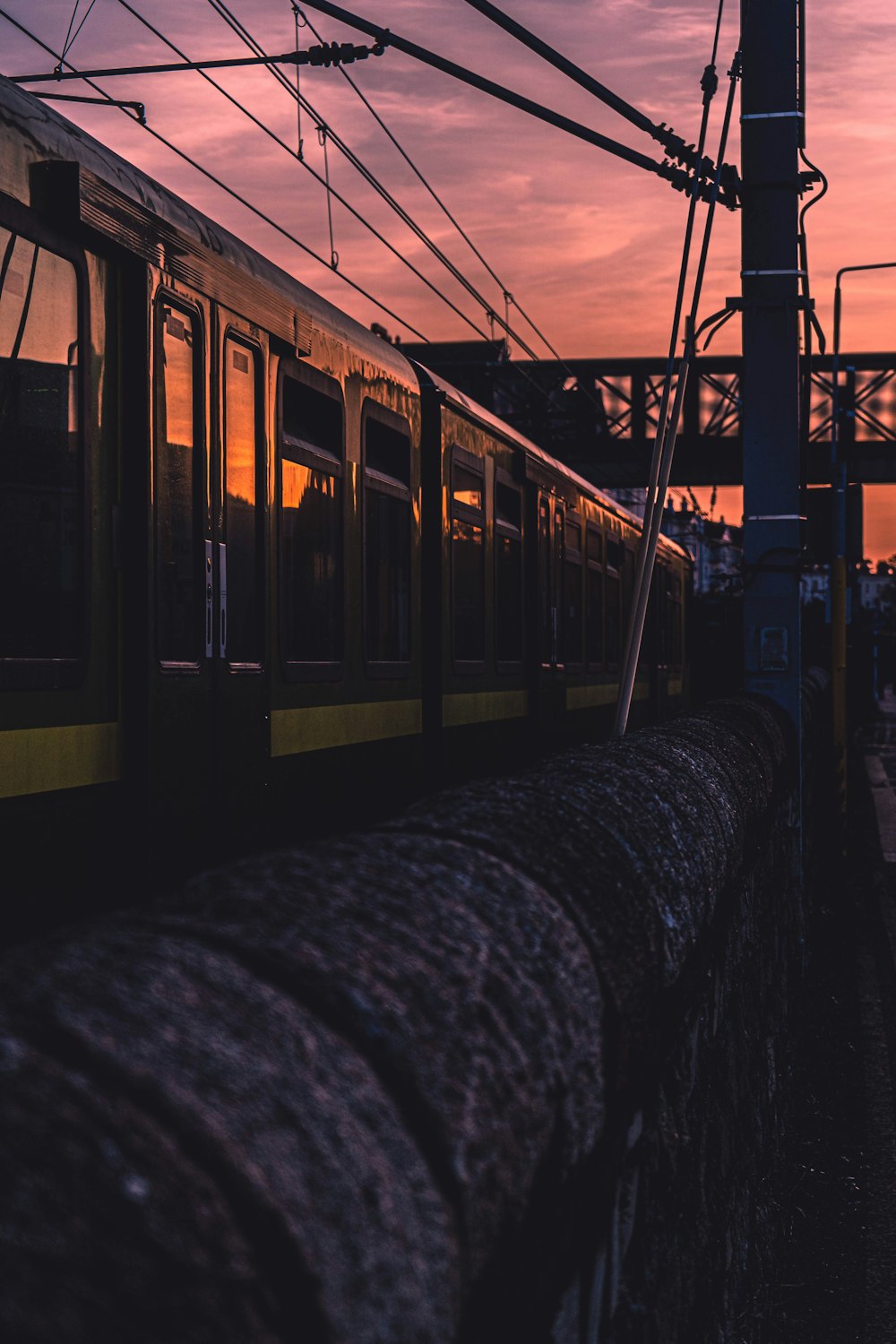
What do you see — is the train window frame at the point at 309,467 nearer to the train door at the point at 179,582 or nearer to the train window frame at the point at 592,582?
the train door at the point at 179,582

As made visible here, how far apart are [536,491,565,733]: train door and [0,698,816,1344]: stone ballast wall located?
11.8 metres

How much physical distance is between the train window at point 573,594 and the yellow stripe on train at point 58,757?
34.2 feet

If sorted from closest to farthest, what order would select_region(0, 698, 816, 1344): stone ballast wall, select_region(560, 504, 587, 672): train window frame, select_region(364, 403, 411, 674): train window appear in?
select_region(0, 698, 816, 1344): stone ballast wall → select_region(364, 403, 411, 674): train window → select_region(560, 504, 587, 672): train window frame

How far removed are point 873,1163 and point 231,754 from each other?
3066mm

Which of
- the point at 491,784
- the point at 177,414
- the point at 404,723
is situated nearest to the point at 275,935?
the point at 491,784

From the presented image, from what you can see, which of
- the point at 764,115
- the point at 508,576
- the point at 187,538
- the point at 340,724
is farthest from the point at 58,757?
the point at 508,576

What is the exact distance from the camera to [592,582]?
18.7 meters

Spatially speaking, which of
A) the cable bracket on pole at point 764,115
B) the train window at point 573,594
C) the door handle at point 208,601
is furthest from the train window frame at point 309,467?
the train window at point 573,594

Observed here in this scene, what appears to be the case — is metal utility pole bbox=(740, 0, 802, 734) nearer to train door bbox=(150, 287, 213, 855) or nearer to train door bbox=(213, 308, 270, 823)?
train door bbox=(213, 308, 270, 823)

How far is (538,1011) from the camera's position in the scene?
1804mm

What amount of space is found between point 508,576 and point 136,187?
7645 millimetres

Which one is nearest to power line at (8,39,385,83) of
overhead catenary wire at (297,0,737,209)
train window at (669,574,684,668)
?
overhead catenary wire at (297,0,737,209)

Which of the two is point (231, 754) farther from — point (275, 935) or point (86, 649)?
point (275, 935)

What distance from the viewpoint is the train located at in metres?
5.27
